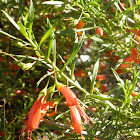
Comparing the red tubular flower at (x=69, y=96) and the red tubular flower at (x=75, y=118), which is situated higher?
the red tubular flower at (x=69, y=96)

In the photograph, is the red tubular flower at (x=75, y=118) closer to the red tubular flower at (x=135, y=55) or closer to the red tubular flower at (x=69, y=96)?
the red tubular flower at (x=69, y=96)

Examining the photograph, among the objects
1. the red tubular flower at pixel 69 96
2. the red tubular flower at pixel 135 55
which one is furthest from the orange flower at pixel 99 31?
the red tubular flower at pixel 69 96

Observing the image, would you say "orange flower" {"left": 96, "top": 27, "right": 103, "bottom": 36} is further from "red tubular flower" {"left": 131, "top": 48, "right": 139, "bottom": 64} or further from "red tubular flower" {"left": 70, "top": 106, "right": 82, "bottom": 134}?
"red tubular flower" {"left": 70, "top": 106, "right": 82, "bottom": 134}

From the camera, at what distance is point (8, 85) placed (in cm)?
151

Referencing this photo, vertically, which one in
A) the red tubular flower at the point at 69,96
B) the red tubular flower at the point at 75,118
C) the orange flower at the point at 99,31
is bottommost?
the red tubular flower at the point at 75,118

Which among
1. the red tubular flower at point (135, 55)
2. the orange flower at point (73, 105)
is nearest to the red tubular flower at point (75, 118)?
the orange flower at point (73, 105)

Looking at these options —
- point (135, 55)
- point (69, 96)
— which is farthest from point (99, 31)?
point (69, 96)

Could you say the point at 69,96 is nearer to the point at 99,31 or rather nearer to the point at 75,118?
the point at 75,118

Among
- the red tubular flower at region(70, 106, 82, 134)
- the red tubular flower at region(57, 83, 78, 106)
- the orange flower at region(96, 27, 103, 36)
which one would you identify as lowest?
the red tubular flower at region(70, 106, 82, 134)

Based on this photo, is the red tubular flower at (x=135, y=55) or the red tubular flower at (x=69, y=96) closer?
the red tubular flower at (x=69, y=96)

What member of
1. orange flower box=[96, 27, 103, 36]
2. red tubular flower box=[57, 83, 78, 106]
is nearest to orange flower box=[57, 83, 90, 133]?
red tubular flower box=[57, 83, 78, 106]

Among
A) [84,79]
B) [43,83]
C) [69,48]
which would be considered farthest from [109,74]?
[43,83]

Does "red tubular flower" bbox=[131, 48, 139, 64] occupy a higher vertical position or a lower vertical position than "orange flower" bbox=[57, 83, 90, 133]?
higher

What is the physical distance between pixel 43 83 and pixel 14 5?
0.57m
